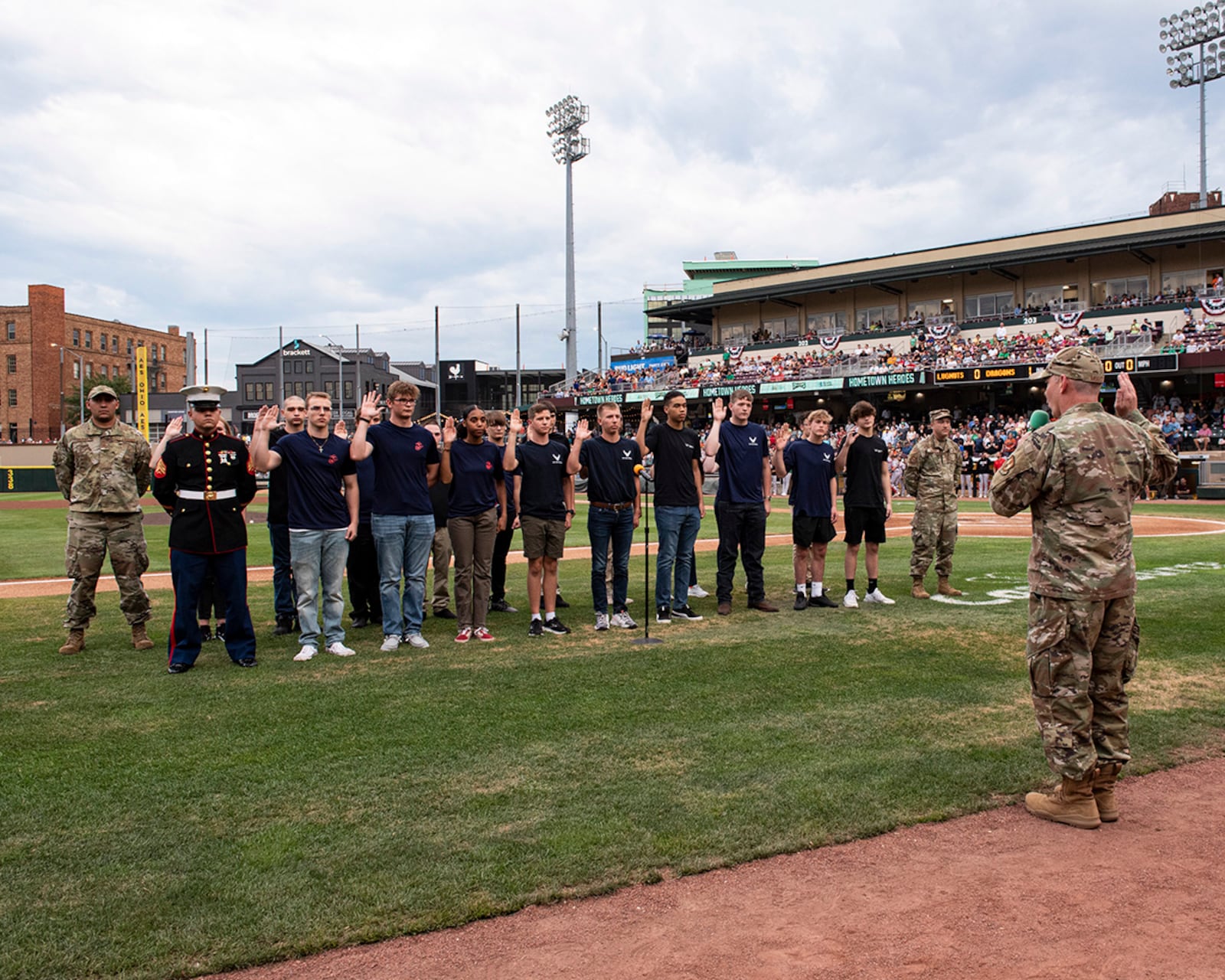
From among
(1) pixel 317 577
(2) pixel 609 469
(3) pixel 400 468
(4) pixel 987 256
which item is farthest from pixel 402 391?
(4) pixel 987 256

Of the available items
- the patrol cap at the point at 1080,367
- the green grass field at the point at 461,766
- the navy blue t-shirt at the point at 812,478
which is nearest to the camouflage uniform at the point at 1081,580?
the patrol cap at the point at 1080,367

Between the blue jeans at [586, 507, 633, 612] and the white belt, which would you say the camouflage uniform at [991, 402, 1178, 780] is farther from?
the white belt

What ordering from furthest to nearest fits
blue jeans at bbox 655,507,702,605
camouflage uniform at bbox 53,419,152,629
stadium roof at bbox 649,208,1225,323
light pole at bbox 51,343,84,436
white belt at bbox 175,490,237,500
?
1. light pole at bbox 51,343,84,436
2. stadium roof at bbox 649,208,1225,323
3. blue jeans at bbox 655,507,702,605
4. camouflage uniform at bbox 53,419,152,629
5. white belt at bbox 175,490,237,500

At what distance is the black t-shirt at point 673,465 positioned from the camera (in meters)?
8.76

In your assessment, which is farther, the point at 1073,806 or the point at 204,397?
the point at 204,397

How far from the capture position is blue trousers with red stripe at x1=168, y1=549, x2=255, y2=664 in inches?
269

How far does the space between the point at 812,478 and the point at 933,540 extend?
1.74 m

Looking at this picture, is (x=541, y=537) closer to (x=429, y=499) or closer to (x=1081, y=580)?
(x=429, y=499)

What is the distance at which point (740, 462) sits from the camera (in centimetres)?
910

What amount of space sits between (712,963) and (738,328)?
53.7 metres

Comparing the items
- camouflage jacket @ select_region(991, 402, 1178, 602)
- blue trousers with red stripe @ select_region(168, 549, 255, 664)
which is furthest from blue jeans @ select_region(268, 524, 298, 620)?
camouflage jacket @ select_region(991, 402, 1178, 602)

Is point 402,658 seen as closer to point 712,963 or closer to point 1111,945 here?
point 712,963

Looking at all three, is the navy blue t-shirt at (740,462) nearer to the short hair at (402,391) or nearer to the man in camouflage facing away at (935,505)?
the man in camouflage facing away at (935,505)

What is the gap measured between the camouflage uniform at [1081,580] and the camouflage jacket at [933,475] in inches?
228
